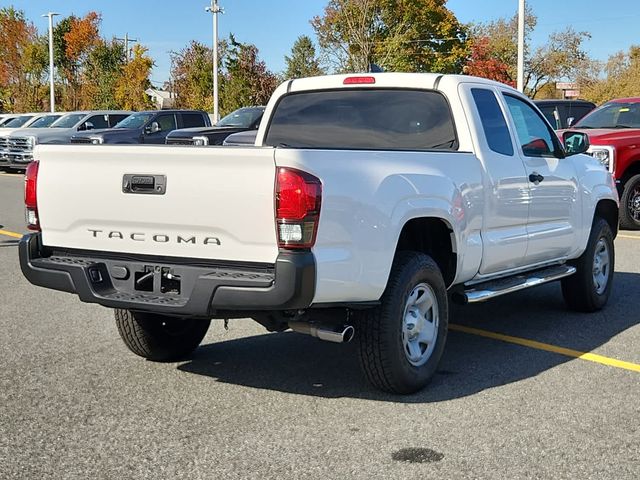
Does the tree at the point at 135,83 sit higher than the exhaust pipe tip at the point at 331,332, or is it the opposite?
the tree at the point at 135,83

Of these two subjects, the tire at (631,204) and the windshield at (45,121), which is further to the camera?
the windshield at (45,121)

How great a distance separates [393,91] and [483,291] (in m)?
1.57

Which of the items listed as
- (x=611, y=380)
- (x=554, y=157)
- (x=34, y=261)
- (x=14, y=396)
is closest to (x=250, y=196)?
(x=34, y=261)

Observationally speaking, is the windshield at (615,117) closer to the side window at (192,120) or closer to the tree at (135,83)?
the side window at (192,120)

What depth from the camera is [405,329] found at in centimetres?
509

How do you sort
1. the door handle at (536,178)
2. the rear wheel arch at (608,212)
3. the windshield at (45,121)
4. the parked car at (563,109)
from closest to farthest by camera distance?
1. the door handle at (536,178)
2. the rear wheel arch at (608,212)
3. the parked car at (563,109)
4. the windshield at (45,121)

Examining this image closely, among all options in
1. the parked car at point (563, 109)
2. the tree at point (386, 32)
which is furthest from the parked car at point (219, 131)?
the tree at point (386, 32)

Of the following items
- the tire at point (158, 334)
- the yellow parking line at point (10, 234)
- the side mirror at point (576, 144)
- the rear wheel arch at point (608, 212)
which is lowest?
the yellow parking line at point (10, 234)

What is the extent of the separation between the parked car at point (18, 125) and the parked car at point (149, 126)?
425cm

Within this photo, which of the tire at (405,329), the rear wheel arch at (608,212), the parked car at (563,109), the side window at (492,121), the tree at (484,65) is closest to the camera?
the tire at (405,329)

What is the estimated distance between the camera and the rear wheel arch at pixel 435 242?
5.44 m

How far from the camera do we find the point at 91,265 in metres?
4.84

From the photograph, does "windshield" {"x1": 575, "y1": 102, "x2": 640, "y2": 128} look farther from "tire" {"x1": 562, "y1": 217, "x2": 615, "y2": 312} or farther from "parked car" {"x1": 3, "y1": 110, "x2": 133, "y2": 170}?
"parked car" {"x1": 3, "y1": 110, "x2": 133, "y2": 170}

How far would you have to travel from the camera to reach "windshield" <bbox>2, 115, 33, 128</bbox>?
30.8 meters
